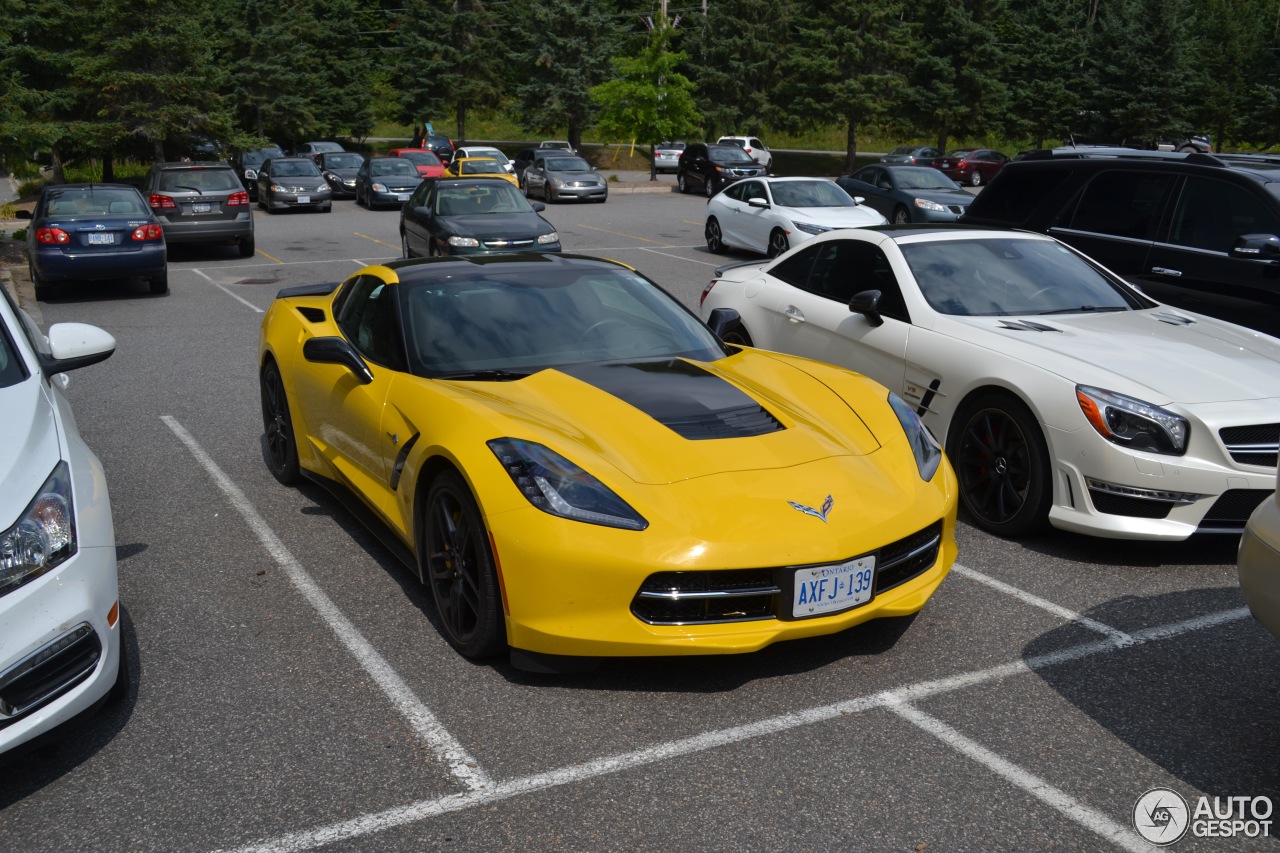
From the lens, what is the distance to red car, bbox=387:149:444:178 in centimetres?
3366

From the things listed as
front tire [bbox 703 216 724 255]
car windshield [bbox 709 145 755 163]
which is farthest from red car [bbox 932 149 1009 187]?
front tire [bbox 703 216 724 255]

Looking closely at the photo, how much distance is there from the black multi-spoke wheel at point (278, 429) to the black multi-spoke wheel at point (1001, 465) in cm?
360

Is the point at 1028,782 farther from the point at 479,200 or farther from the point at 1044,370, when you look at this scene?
the point at 479,200

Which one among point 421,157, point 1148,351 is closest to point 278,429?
point 1148,351

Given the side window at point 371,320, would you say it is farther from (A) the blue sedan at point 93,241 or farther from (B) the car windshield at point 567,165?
(B) the car windshield at point 567,165

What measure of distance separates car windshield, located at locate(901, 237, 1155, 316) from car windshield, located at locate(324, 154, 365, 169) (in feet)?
103

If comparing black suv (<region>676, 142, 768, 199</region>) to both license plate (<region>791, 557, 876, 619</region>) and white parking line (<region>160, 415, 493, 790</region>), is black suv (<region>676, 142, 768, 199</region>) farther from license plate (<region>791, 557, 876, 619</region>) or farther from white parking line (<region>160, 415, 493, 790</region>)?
license plate (<region>791, 557, 876, 619</region>)

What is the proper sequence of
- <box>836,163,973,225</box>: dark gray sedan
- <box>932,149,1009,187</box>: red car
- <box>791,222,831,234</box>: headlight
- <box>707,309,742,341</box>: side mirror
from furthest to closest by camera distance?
<box>932,149,1009,187</box>: red car
<box>836,163,973,225</box>: dark gray sedan
<box>791,222,831,234</box>: headlight
<box>707,309,742,341</box>: side mirror

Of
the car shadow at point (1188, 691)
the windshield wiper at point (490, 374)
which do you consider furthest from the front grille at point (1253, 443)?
the windshield wiper at point (490, 374)

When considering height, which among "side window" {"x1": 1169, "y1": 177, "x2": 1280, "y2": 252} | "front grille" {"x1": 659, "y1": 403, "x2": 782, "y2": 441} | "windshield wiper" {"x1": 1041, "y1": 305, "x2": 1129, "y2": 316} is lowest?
"front grille" {"x1": 659, "y1": 403, "x2": 782, "y2": 441}

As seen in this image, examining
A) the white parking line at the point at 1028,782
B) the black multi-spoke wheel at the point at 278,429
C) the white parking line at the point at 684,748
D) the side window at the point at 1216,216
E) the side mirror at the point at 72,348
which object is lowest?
the white parking line at the point at 684,748

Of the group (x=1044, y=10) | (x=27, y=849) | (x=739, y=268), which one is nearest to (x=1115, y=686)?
(x=27, y=849)

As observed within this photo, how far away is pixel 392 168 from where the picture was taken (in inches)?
1232

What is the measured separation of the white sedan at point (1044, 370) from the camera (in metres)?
5.26
